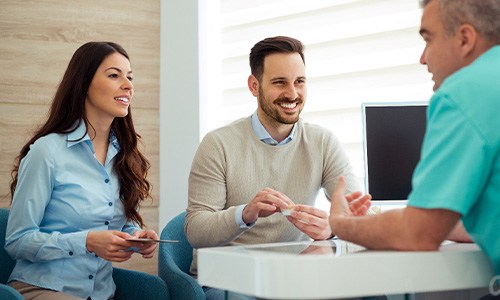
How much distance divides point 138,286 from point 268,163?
2.34 ft

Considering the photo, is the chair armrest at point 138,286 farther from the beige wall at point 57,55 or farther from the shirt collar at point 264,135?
the beige wall at point 57,55

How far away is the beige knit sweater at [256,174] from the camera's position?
9.48 feet

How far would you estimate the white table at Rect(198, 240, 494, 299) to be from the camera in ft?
4.09

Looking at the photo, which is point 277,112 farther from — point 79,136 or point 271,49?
point 79,136

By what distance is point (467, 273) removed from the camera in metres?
1.40

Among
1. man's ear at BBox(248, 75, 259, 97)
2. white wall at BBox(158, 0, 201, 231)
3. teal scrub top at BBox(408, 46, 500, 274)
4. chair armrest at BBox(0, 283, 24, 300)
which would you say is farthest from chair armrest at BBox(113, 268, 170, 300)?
teal scrub top at BBox(408, 46, 500, 274)

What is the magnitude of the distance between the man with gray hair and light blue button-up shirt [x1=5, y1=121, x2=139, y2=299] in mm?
1409

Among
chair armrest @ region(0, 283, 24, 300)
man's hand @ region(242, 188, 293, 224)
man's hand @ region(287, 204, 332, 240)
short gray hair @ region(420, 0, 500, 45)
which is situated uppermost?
short gray hair @ region(420, 0, 500, 45)

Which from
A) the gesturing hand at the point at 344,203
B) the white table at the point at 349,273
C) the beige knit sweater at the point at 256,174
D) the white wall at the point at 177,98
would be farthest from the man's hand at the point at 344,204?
the white wall at the point at 177,98

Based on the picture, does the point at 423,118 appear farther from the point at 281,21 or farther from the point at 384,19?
the point at 281,21

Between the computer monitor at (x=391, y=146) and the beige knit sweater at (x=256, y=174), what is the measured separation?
5.9 inches

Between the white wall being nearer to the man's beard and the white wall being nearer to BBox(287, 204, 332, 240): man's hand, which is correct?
the man's beard

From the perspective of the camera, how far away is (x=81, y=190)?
8.86ft

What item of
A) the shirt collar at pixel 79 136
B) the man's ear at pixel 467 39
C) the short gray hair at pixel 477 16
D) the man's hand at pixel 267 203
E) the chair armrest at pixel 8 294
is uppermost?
the short gray hair at pixel 477 16
